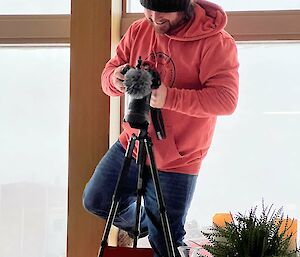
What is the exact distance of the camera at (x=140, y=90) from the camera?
5.77 feet

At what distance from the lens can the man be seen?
6.21 ft

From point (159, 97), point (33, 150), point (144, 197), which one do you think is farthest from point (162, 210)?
point (33, 150)

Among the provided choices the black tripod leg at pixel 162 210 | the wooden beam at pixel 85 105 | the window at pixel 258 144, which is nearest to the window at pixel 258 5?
the window at pixel 258 144

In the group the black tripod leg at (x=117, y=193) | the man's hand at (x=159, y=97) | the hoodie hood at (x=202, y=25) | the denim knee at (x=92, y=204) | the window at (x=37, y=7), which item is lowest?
the denim knee at (x=92, y=204)

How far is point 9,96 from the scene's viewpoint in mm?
2504

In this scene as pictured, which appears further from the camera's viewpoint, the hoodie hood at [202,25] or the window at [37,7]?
the window at [37,7]

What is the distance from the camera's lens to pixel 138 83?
1757mm

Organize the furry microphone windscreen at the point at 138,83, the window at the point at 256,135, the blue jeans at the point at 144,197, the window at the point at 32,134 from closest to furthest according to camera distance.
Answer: the furry microphone windscreen at the point at 138,83
the blue jeans at the point at 144,197
the window at the point at 256,135
the window at the point at 32,134

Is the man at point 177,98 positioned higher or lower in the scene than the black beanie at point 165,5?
lower

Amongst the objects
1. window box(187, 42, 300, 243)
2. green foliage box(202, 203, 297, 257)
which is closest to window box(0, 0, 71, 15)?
window box(187, 42, 300, 243)

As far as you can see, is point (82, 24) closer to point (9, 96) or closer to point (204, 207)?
point (9, 96)

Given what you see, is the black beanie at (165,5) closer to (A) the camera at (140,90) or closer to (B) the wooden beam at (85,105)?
(A) the camera at (140,90)

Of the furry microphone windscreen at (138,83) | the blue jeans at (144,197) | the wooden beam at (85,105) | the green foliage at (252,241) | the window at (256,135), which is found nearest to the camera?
the green foliage at (252,241)

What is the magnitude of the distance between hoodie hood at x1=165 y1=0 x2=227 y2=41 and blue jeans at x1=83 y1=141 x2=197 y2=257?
458 mm
